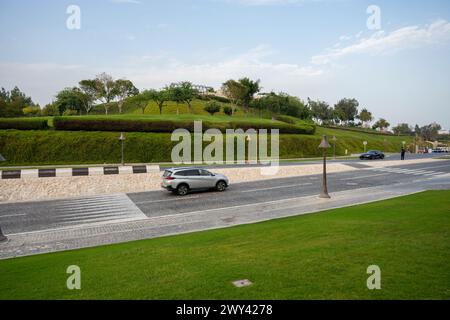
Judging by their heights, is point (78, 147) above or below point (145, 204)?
above

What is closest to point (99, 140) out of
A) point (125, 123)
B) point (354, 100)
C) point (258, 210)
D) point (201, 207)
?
point (125, 123)

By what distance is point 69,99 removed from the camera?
217ft

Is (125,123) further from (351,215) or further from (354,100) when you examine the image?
(354,100)

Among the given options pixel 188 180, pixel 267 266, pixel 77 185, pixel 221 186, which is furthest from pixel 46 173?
pixel 267 266

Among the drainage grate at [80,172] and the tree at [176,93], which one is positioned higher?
the tree at [176,93]

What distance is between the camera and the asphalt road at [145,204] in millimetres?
14938

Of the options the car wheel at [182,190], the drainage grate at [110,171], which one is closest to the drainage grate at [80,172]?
the drainage grate at [110,171]

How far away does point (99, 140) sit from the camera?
1481 inches

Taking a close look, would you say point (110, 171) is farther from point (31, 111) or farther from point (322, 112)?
point (322, 112)

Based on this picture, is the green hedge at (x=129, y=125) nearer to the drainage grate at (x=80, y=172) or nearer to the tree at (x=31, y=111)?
the drainage grate at (x=80, y=172)

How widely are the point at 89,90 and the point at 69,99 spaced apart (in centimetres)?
468

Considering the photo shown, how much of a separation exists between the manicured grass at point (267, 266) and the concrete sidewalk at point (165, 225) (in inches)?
65.0
